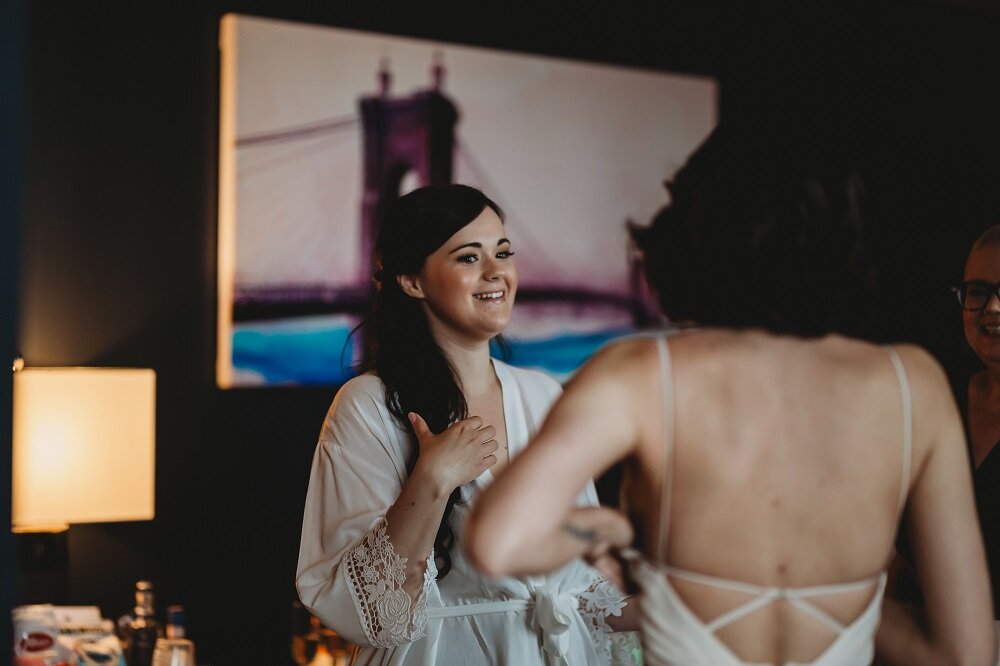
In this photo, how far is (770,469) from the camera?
118 centimetres

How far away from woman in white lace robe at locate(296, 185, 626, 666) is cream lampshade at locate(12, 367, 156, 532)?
1.02 meters

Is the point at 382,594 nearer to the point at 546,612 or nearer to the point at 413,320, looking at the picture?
the point at 546,612

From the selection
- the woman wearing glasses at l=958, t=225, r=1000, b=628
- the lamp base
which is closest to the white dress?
the woman wearing glasses at l=958, t=225, r=1000, b=628

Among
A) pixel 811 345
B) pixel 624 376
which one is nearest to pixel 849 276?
pixel 811 345

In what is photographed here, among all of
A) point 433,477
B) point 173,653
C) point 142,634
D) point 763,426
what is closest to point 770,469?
point 763,426

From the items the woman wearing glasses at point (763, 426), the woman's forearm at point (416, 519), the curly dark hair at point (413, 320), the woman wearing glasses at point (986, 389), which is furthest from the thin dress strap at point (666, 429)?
the woman wearing glasses at point (986, 389)

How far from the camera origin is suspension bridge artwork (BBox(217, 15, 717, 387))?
3328 millimetres

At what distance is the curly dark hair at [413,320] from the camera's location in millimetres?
2059

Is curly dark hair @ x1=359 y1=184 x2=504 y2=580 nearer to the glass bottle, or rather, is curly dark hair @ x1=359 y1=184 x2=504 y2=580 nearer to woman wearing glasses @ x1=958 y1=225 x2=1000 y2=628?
woman wearing glasses @ x1=958 y1=225 x2=1000 y2=628

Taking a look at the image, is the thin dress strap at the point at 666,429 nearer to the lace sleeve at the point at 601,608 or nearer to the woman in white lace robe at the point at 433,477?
the woman in white lace robe at the point at 433,477

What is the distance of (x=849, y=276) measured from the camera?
1.18 meters

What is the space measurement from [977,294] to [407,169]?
6.57ft

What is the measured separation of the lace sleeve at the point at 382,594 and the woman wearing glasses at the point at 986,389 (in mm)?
1023

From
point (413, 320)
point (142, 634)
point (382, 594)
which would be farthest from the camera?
point (142, 634)
